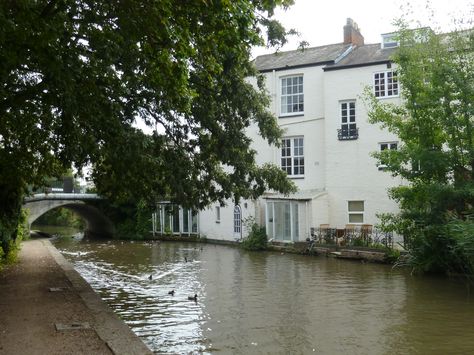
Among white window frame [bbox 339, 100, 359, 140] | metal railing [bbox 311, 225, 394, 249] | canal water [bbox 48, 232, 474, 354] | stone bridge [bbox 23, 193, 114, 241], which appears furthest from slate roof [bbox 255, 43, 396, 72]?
stone bridge [bbox 23, 193, 114, 241]

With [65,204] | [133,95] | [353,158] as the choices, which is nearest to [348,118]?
[353,158]

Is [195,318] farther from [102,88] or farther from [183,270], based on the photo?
[183,270]

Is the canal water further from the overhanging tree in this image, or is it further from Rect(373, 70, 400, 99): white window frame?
Rect(373, 70, 400, 99): white window frame

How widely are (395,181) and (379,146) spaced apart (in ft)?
6.53

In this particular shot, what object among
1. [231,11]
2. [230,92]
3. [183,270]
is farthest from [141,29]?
[183,270]

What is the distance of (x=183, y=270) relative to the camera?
21.0 meters

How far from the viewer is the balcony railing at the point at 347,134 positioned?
2758 cm

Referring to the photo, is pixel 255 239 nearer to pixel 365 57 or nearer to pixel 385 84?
pixel 385 84

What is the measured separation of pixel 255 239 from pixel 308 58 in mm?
10785

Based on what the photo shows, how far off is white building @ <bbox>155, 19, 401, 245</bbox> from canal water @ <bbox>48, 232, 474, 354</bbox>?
5.27m

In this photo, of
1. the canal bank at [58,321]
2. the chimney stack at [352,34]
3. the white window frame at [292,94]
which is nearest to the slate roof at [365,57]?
the chimney stack at [352,34]

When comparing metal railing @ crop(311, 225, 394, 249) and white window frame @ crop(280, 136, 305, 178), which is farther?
white window frame @ crop(280, 136, 305, 178)

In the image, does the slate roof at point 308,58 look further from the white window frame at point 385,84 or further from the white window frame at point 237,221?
the white window frame at point 237,221

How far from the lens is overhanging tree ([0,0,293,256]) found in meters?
8.17
